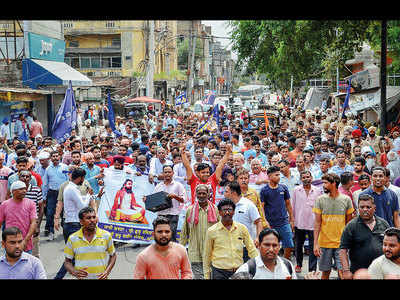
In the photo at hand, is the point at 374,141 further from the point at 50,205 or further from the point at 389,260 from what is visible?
the point at 389,260

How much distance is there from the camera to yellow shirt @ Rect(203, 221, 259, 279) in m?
6.09

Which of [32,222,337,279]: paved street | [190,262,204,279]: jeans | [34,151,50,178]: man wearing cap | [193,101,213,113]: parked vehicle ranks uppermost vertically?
[193,101,213,113]: parked vehicle

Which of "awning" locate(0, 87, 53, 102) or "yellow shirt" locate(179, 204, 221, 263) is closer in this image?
"yellow shirt" locate(179, 204, 221, 263)

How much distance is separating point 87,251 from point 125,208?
4.39m

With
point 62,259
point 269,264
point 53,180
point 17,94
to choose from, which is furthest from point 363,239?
point 17,94

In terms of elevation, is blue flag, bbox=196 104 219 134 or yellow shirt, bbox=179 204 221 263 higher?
blue flag, bbox=196 104 219 134

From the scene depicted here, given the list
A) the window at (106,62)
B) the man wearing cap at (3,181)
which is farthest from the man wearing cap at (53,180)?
the window at (106,62)

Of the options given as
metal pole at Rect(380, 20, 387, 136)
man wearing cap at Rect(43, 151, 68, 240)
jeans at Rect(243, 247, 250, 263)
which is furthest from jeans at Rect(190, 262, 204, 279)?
metal pole at Rect(380, 20, 387, 136)

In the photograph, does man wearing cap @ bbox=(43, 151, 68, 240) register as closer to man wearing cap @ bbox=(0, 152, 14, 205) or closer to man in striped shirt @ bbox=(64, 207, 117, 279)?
man wearing cap @ bbox=(0, 152, 14, 205)

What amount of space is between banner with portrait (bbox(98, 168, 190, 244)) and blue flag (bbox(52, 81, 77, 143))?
400 centimetres

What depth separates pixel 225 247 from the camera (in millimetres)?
6109
